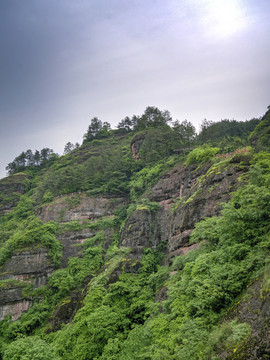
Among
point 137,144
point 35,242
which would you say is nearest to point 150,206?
point 35,242

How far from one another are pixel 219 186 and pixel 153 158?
2964 cm

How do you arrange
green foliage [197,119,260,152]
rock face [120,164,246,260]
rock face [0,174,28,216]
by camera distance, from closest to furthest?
rock face [120,164,246,260], green foliage [197,119,260,152], rock face [0,174,28,216]

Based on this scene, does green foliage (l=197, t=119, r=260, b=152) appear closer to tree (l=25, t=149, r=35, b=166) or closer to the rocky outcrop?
the rocky outcrop

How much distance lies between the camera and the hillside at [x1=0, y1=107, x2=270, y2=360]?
1136cm

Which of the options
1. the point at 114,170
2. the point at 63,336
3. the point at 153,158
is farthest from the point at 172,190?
the point at 63,336

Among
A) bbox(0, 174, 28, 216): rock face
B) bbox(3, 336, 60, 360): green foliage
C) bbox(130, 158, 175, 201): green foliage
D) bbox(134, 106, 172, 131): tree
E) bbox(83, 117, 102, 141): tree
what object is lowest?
bbox(3, 336, 60, 360): green foliage

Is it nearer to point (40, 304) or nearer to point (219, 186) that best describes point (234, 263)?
point (219, 186)

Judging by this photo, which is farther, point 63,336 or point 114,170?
point 114,170

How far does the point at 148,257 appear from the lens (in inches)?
1278

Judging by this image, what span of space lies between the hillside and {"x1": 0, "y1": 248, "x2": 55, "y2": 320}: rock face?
0.48 ft

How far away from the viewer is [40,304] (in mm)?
33312

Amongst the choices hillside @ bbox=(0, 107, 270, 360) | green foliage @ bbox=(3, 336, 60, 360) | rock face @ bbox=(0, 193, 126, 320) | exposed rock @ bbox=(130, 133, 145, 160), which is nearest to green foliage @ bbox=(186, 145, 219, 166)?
hillside @ bbox=(0, 107, 270, 360)

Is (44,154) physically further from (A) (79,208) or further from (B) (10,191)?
(A) (79,208)

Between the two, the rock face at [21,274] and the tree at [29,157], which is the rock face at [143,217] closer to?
the rock face at [21,274]
